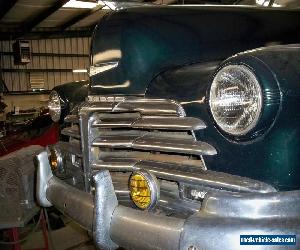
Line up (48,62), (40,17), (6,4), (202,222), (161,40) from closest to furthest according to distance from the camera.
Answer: (202,222) → (161,40) → (6,4) → (40,17) → (48,62)

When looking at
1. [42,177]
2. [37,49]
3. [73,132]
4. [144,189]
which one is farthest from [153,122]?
[37,49]

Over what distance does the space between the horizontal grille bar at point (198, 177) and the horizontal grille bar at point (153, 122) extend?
7.9 inches

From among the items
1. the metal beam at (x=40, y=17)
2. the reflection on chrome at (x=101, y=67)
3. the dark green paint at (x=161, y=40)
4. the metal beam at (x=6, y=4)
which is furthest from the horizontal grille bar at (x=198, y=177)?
the metal beam at (x=40, y=17)

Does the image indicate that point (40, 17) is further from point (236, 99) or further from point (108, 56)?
point (236, 99)

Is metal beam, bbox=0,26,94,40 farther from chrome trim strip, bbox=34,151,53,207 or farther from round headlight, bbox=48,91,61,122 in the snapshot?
chrome trim strip, bbox=34,151,53,207

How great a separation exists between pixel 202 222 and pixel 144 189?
45cm

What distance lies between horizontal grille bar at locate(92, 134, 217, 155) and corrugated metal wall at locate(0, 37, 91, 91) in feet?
49.4

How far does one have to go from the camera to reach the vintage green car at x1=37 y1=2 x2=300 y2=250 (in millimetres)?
1441

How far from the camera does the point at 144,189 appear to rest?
1.84 metres

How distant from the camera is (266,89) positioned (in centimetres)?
142

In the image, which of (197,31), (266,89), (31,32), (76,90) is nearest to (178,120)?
(266,89)

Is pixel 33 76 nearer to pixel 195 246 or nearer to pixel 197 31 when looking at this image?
pixel 197 31

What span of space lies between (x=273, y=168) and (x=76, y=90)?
2060 millimetres

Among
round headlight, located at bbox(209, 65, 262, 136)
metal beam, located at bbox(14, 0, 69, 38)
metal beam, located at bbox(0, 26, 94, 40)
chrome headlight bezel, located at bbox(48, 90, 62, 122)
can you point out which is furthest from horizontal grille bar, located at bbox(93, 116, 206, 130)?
metal beam, located at bbox(0, 26, 94, 40)
